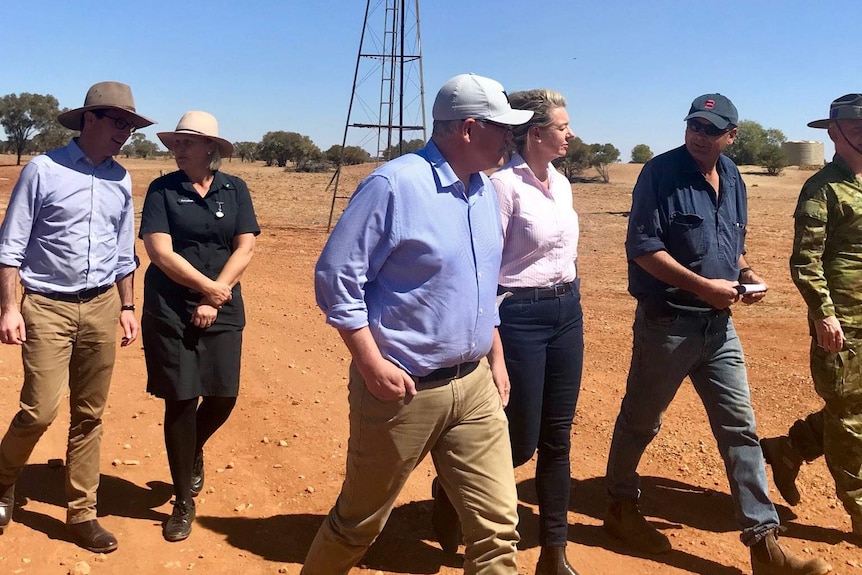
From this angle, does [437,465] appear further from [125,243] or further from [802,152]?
[802,152]

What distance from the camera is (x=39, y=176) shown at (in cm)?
355

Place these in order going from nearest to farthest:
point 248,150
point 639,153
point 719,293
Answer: point 719,293 → point 639,153 → point 248,150

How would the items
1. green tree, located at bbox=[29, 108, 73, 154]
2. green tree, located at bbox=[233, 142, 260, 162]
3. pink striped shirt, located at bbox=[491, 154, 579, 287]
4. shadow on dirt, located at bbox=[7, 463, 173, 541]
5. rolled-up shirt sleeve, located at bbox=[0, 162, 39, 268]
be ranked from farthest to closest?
green tree, located at bbox=[233, 142, 260, 162], green tree, located at bbox=[29, 108, 73, 154], shadow on dirt, located at bbox=[7, 463, 173, 541], rolled-up shirt sleeve, located at bbox=[0, 162, 39, 268], pink striped shirt, located at bbox=[491, 154, 579, 287]

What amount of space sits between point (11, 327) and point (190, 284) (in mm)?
774

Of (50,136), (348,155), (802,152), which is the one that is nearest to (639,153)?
(802,152)

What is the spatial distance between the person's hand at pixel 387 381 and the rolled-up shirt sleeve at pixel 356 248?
15cm

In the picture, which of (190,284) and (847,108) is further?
(847,108)

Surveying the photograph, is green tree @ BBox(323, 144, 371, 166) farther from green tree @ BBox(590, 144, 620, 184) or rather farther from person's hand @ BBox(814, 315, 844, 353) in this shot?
person's hand @ BBox(814, 315, 844, 353)

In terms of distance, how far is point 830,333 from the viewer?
3807 millimetres

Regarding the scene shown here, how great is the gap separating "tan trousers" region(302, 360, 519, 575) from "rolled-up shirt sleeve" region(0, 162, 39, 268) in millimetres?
1745

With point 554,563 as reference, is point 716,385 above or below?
above

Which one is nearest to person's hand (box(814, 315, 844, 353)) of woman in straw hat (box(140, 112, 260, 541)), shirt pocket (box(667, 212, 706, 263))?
shirt pocket (box(667, 212, 706, 263))

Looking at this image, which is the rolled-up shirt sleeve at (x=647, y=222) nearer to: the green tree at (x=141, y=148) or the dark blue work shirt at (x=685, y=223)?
the dark blue work shirt at (x=685, y=223)

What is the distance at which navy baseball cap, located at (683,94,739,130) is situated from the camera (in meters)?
3.65
